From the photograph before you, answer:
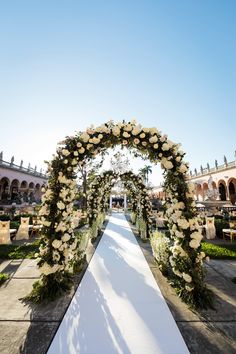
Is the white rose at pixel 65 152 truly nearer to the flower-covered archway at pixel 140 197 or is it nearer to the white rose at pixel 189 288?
the white rose at pixel 189 288

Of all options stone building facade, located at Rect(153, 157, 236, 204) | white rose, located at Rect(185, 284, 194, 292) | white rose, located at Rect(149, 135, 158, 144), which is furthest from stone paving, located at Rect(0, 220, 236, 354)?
stone building facade, located at Rect(153, 157, 236, 204)

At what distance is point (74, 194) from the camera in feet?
14.6

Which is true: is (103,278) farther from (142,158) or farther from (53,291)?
(142,158)

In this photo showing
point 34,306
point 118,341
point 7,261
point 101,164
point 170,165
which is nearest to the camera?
point 118,341

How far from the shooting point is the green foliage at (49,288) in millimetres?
3641

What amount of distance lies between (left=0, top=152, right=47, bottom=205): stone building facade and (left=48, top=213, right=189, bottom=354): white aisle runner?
26.0m

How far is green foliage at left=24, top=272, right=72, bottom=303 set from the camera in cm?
364

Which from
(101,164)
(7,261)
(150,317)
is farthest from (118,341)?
(101,164)

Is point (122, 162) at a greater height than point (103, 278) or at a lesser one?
greater

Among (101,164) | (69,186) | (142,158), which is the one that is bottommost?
(69,186)

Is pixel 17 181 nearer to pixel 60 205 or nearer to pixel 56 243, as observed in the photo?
pixel 60 205

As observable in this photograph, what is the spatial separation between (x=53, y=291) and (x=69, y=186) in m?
2.06

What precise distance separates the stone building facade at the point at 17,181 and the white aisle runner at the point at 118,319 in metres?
26.0

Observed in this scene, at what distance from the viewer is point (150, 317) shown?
3.15 m
